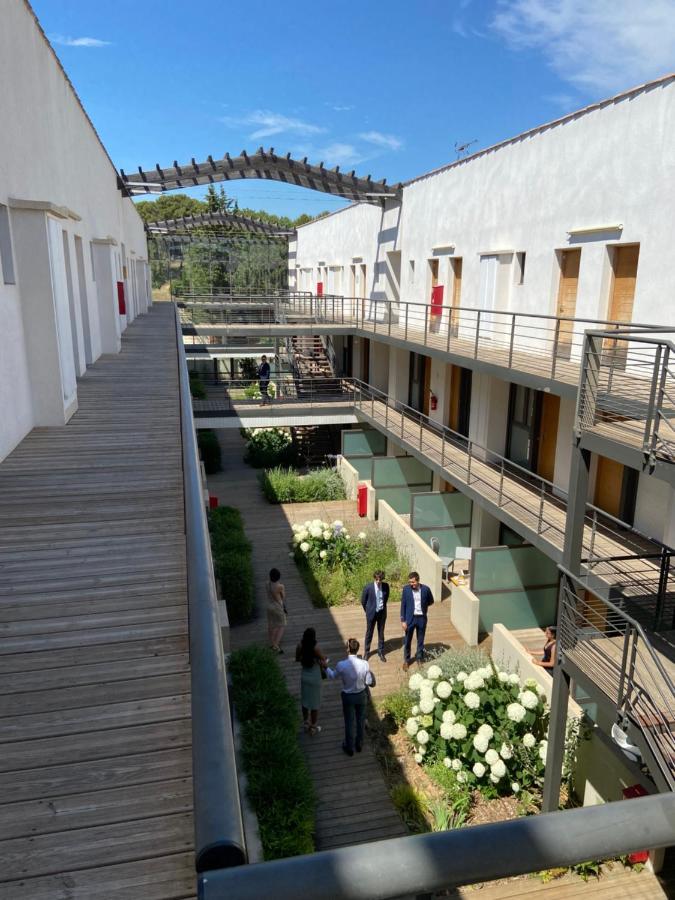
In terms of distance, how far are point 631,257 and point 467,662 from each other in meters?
6.69

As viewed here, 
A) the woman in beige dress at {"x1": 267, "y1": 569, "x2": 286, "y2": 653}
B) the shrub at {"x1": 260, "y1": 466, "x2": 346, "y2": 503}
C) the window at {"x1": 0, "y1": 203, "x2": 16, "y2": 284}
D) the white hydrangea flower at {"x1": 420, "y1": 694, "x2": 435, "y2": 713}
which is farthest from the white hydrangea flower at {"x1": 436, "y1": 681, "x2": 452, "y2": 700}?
the shrub at {"x1": 260, "y1": 466, "x2": 346, "y2": 503}

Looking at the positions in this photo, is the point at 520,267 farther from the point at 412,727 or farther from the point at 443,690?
the point at 412,727

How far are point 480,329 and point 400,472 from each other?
4813 mm

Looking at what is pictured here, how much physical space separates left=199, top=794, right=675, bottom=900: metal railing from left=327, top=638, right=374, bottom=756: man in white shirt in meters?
7.58

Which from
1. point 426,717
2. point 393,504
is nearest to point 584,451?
point 426,717

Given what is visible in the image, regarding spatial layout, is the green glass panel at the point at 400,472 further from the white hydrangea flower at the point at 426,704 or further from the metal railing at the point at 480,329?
the white hydrangea flower at the point at 426,704

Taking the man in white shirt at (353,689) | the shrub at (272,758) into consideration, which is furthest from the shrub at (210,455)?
the man in white shirt at (353,689)

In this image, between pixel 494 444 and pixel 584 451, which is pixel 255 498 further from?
pixel 584 451

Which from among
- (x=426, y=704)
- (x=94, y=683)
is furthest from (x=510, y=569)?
(x=94, y=683)

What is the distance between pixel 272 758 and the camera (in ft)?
24.9

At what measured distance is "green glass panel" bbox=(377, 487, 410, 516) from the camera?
59.4 ft

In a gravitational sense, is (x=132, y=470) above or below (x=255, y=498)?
above

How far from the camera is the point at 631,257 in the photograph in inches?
402

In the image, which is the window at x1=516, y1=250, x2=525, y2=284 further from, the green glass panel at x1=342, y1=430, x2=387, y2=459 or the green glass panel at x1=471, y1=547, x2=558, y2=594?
the green glass panel at x1=342, y1=430, x2=387, y2=459
